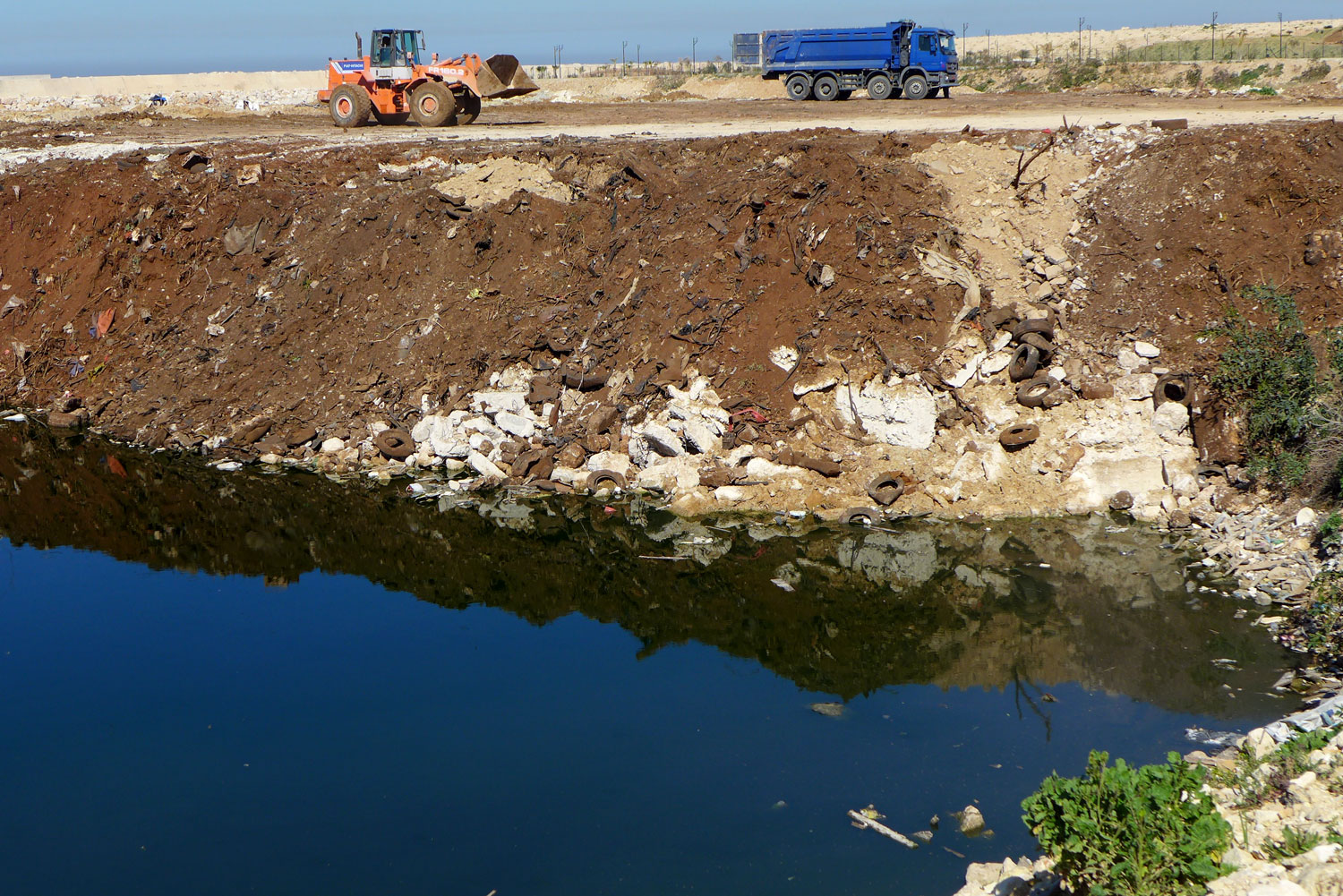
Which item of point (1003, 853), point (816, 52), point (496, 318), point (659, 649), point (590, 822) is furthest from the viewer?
point (816, 52)

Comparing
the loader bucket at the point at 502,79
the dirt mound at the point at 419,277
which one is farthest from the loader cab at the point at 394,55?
the dirt mound at the point at 419,277

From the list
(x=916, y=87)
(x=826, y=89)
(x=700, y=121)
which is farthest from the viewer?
(x=826, y=89)

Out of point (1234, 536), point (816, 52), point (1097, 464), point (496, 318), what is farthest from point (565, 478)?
point (816, 52)

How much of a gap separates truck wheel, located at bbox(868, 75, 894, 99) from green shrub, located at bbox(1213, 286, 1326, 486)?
16.1m

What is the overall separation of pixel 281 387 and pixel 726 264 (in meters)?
5.92

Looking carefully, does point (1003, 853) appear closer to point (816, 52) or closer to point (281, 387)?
point (281, 387)

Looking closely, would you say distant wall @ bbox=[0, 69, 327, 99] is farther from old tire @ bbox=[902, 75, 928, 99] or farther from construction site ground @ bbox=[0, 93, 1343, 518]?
construction site ground @ bbox=[0, 93, 1343, 518]

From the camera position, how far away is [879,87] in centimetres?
2491

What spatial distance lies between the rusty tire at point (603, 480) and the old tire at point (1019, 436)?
3.92 meters

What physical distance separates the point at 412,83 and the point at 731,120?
264 inches

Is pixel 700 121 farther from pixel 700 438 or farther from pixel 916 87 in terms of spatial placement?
pixel 700 438

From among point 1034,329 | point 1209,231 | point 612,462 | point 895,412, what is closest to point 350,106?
point 612,462

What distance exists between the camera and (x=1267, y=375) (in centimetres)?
977

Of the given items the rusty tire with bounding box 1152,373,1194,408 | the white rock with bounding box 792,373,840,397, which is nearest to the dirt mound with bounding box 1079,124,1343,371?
the rusty tire with bounding box 1152,373,1194,408
